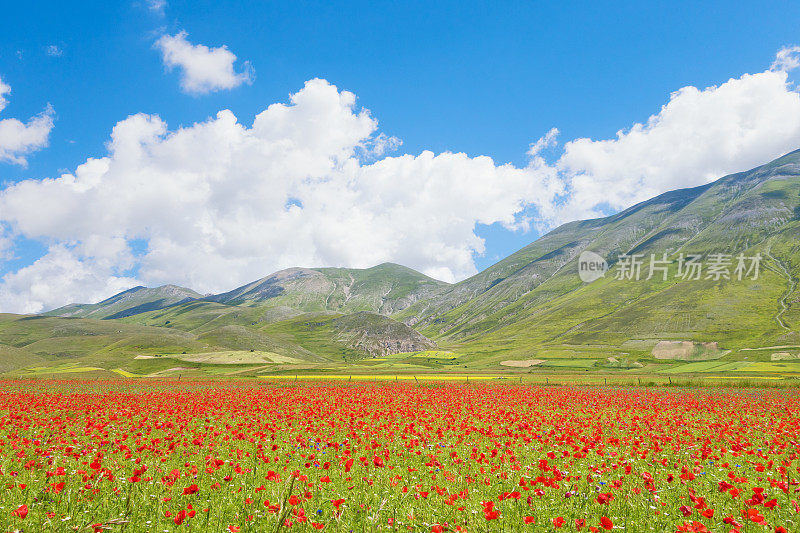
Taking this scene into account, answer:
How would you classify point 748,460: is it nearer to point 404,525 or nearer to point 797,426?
point 797,426

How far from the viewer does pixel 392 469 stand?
11.1 metres

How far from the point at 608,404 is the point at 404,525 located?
2327 centimetres

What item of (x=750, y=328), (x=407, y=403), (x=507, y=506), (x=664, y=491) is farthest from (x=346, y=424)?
(x=750, y=328)

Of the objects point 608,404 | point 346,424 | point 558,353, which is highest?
point 346,424

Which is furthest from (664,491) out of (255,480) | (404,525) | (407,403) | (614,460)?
(407,403)

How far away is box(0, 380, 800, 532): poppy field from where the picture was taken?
7.19m

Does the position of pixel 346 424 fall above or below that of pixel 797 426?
above

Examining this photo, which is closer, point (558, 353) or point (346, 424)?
point (346, 424)

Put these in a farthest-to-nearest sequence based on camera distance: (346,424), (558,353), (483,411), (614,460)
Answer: (558,353) → (483,411) → (346,424) → (614,460)

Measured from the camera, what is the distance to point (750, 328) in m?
160

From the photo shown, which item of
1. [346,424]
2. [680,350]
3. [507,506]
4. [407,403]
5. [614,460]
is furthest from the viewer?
[680,350]

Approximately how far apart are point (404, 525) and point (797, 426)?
21.2 meters

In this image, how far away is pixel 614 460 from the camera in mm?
11930

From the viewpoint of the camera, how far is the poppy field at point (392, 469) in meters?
7.19
